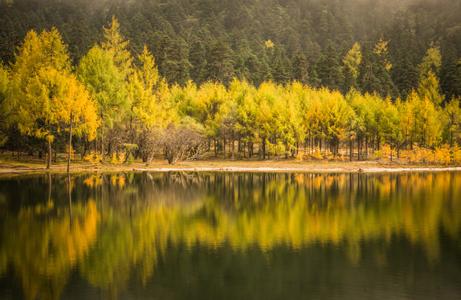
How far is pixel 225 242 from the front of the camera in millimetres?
28672

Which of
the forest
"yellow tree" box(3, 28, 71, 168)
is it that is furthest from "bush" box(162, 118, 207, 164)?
"yellow tree" box(3, 28, 71, 168)

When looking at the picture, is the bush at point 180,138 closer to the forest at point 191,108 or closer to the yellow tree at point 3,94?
the forest at point 191,108

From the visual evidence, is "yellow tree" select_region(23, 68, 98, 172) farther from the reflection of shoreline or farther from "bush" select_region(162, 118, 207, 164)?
"bush" select_region(162, 118, 207, 164)

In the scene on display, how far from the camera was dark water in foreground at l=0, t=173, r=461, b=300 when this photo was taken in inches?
806

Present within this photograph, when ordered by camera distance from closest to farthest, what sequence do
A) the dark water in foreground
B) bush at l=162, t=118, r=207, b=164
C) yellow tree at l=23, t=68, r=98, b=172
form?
the dark water in foreground → yellow tree at l=23, t=68, r=98, b=172 → bush at l=162, t=118, r=207, b=164

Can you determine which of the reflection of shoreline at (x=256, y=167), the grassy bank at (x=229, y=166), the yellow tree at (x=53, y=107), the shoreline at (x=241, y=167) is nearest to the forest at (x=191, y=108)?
the yellow tree at (x=53, y=107)

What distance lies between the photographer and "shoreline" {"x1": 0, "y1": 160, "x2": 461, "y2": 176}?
6393 centimetres

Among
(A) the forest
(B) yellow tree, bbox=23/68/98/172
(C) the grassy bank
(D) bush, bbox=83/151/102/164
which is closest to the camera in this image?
(B) yellow tree, bbox=23/68/98/172

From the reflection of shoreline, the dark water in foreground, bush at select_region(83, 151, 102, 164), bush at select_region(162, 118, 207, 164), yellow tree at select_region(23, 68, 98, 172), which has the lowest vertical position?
the dark water in foreground

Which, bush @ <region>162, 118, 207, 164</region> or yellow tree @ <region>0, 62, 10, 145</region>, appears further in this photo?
bush @ <region>162, 118, 207, 164</region>

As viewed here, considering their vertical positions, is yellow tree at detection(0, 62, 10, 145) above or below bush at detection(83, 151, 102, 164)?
above

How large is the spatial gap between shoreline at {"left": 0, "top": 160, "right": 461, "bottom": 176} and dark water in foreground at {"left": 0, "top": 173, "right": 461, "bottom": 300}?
1333 centimetres

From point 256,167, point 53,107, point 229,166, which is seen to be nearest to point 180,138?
point 229,166

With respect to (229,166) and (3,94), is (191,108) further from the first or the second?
(3,94)
